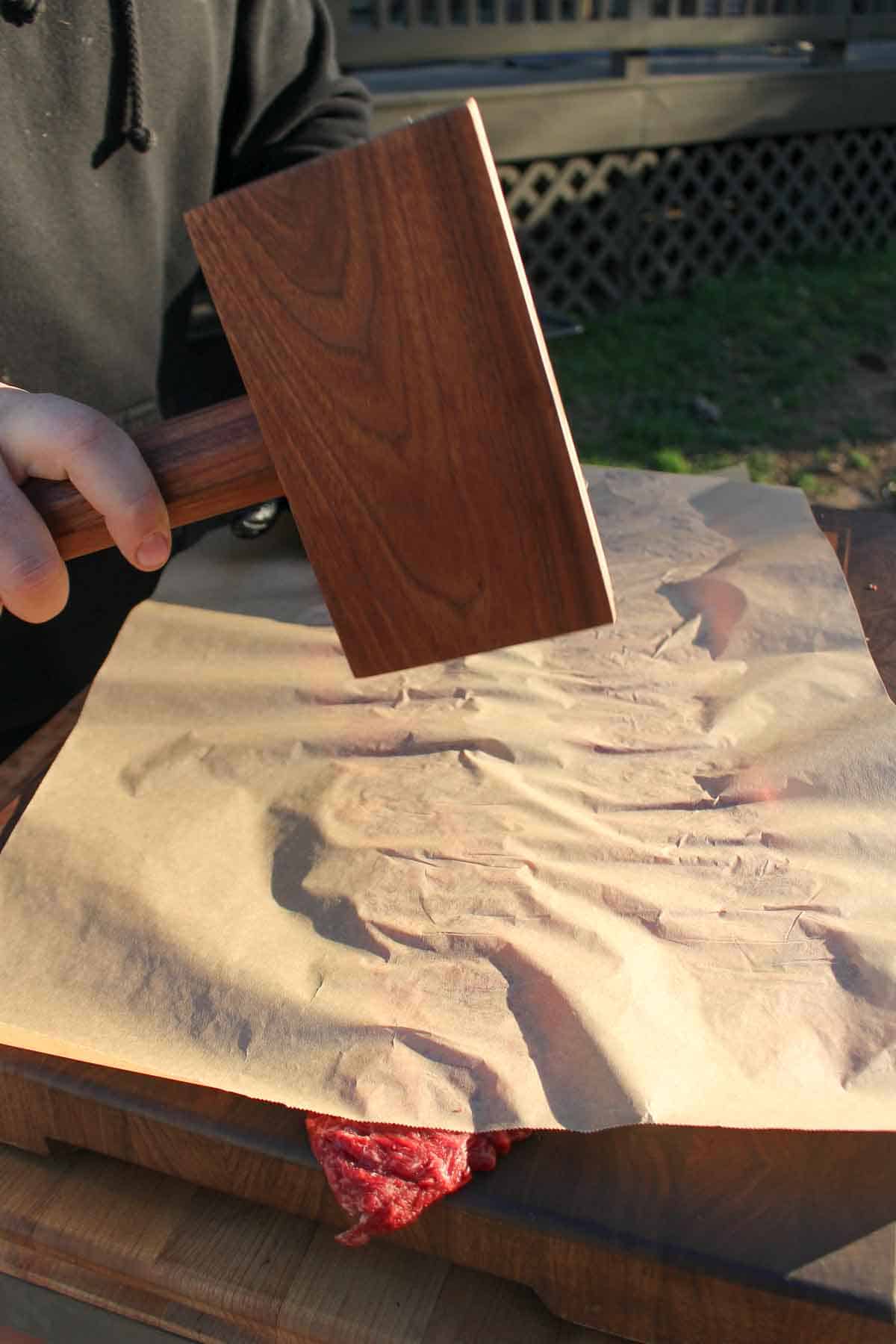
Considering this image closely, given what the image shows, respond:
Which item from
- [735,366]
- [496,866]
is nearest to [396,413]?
[496,866]

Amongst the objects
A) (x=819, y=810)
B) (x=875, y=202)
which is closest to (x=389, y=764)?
(x=819, y=810)

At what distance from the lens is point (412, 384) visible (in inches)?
30.8

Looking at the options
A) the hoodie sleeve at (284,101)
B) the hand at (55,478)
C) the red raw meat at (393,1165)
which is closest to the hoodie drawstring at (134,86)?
the hoodie sleeve at (284,101)

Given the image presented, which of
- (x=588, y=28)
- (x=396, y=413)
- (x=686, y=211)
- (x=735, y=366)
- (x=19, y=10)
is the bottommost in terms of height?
(x=735, y=366)

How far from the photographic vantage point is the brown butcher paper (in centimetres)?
88

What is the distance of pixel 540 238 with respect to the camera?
5.39 metres

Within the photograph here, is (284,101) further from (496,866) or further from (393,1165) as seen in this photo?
(393,1165)

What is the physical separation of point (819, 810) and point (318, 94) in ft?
4.47

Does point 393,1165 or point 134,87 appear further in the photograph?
point 134,87

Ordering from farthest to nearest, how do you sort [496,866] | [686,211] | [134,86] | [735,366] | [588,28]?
[686,211] → [735,366] → [588,28] → [134,86] → [496,866]

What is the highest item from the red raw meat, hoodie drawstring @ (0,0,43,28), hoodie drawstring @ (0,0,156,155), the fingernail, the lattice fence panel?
hoodie drawstring @ (0,0,43,28)

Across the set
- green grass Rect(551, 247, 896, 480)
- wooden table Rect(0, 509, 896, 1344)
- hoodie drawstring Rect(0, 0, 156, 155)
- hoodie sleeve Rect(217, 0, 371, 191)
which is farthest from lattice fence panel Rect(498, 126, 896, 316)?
wooden table Rect(0, 509, 896, 1344)

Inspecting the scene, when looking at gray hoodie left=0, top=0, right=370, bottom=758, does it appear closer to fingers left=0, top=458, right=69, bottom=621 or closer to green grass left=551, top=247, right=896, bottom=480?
fingers left=0, top=458, right=69, bottom=621

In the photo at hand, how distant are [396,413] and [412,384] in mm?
23
